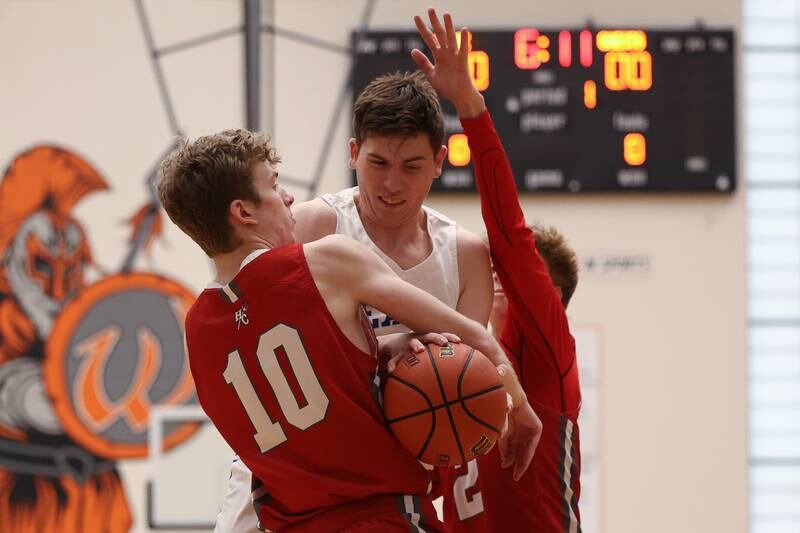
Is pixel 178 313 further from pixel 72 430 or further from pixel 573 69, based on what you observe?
pixel 573 69

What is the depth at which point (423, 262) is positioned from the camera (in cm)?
336

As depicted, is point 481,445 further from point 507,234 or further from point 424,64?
point 424,64

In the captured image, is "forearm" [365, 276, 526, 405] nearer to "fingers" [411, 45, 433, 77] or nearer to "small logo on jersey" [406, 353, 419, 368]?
"small logo on jersey" [406, 353, 419, 368]

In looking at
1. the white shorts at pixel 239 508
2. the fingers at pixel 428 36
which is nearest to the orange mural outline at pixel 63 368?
the white shorts at pixel 239 508

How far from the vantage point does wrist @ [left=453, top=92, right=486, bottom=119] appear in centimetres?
327

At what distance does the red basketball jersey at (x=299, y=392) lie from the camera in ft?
8.67

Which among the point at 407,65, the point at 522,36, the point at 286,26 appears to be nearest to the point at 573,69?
the point at 522,36

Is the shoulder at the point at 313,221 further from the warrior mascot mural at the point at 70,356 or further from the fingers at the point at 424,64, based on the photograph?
the warrior mascot mural at the point at 70,356

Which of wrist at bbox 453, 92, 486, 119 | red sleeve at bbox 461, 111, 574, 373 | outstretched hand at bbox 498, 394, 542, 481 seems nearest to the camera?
outstretched hand at bbox 498, 394, 542, 481

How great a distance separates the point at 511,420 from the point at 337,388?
0.68m

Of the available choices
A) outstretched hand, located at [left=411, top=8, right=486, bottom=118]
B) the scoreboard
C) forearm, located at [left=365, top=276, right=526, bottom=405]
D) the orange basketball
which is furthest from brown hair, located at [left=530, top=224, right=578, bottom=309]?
the scoreboard

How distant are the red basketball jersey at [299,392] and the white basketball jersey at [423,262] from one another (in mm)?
552

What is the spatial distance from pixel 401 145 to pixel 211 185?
63 cm

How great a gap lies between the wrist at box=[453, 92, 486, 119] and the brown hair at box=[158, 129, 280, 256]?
0.77m
